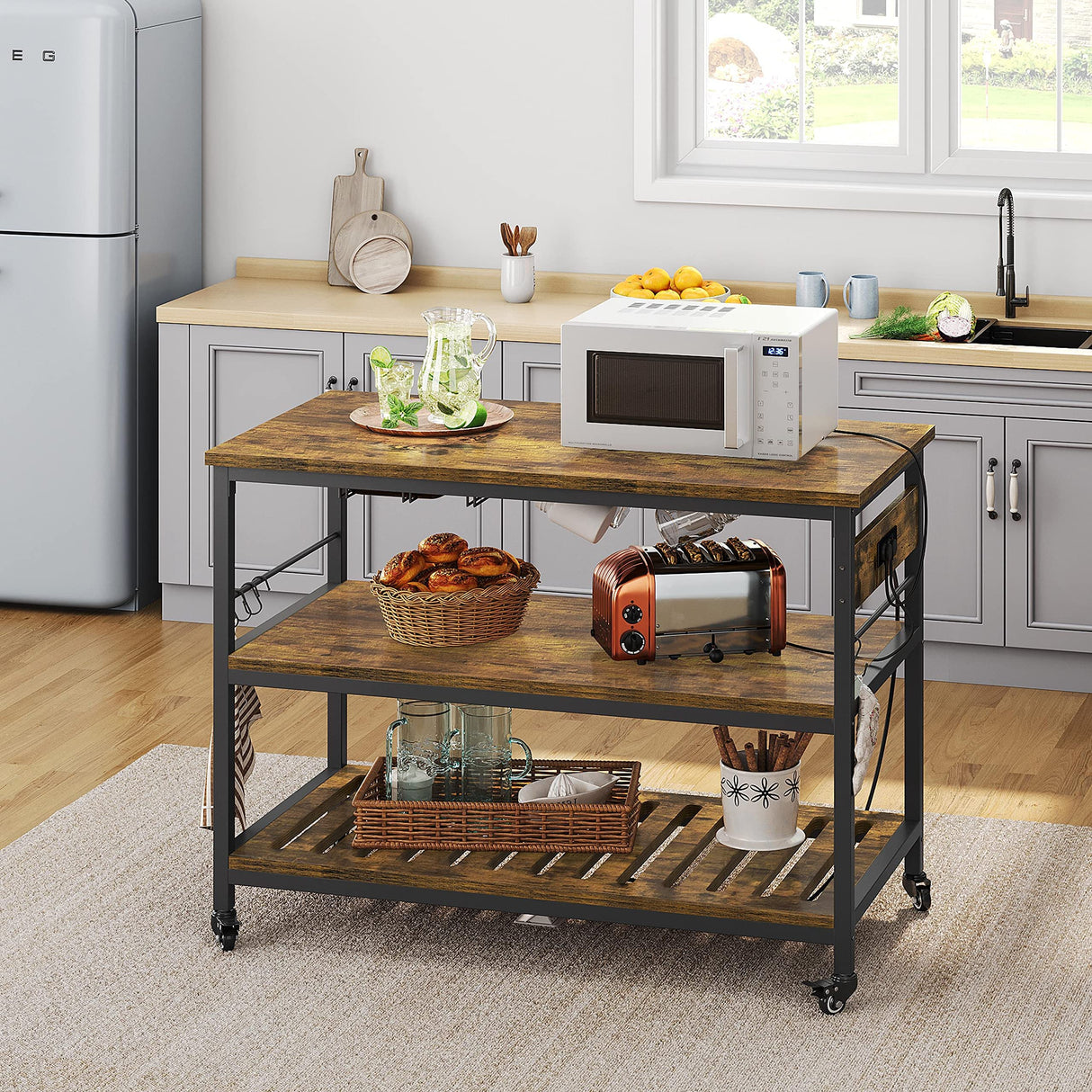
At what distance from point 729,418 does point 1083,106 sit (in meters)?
2.45

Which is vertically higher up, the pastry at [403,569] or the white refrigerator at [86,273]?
the white refrigerator at [86,273]

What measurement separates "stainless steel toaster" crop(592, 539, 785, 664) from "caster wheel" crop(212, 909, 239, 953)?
2.74 ft

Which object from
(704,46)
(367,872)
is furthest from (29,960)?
(704,46)

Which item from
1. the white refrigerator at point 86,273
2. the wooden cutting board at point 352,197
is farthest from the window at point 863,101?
the white refrigerator at point 86,273

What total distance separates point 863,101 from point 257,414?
6.16ft

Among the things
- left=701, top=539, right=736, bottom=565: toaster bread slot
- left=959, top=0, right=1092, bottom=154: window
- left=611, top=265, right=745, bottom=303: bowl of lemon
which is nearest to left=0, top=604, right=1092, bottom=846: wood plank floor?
left=701, top=539, right=736, bottom=565: toaster bread slot

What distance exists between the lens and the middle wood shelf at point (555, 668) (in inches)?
121

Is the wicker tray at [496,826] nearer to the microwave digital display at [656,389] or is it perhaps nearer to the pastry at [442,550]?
the pastry at [442,550]

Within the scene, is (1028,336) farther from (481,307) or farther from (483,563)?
(483,563)

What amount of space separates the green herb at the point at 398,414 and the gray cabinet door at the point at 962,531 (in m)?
1.64

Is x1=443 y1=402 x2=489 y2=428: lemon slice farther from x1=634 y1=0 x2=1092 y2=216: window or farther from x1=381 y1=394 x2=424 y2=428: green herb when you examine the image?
x1=634 y1=0 x2=1092 y2=216: window

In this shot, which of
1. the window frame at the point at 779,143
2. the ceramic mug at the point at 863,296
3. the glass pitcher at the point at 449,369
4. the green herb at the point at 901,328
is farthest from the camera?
the window frame at the point at 779,143

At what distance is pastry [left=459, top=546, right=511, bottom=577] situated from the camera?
3.35 m

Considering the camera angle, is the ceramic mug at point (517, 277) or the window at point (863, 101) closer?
the window at point (863, 101)
